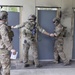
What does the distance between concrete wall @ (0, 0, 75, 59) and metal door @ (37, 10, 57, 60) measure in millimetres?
326

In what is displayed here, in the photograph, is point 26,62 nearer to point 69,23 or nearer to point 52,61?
point 52,61

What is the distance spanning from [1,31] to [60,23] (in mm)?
3395

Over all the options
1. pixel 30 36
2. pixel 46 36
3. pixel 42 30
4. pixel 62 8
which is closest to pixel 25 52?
pixel 30 36

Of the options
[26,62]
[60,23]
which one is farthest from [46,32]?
[26,62]

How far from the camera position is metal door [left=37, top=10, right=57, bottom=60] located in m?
8.87

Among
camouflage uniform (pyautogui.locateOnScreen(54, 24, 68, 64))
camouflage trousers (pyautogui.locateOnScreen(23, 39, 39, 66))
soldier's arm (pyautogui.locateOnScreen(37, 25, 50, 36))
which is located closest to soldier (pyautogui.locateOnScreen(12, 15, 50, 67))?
camouflage trousers (pyautogui.locateOnScreen(23, 39, 39, 66))

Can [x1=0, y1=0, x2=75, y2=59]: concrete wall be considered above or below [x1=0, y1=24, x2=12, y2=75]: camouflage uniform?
above

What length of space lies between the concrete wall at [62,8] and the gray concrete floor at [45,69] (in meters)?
0.80

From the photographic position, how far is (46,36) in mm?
8930

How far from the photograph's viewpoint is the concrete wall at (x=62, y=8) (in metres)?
8.59

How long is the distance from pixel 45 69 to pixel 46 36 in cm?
167

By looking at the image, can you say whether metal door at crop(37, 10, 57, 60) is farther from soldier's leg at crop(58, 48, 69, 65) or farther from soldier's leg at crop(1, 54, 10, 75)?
soldier's leg at crop(1, 54, 10, 75)

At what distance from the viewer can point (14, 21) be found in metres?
8.73

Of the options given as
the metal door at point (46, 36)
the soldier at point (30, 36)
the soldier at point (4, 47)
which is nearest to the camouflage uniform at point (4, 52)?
the soldier at point (4, 47)
